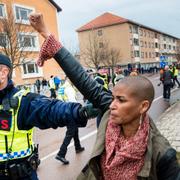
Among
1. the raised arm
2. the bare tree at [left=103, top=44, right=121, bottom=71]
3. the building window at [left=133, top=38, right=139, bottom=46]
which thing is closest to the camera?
the raised arm

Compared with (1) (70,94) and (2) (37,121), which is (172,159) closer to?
(2) (37,121)

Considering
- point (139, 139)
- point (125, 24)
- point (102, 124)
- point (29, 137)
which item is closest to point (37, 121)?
point (29, 137)

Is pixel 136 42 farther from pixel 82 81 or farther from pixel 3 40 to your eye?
Answer: pixel 82 81

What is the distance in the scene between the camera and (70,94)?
7.00m

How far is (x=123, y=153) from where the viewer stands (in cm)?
179

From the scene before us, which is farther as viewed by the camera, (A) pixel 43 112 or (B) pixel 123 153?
(A) pixel 43 112

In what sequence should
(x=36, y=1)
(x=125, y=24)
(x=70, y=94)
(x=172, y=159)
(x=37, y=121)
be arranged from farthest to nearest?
(x=125, y=24)
(x=36, y=1)
(x=70, y=94)
(x=37, y=121)
(x=172, y=159)

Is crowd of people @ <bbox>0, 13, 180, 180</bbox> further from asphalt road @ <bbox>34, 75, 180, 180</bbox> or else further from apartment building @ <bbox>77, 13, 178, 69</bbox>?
apartment building @ <bbox>77, 13, 178, 69</bbox>

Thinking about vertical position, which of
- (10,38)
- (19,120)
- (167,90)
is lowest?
(167,90)

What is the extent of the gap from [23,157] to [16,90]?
493 mm

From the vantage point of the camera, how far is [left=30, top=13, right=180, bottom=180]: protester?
5.84 ft

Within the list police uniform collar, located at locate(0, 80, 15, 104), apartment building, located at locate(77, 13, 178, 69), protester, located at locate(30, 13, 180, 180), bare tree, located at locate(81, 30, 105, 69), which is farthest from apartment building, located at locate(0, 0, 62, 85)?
protester, located at locate(30, 13, 180, 180)

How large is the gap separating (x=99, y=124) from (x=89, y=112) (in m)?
0.15

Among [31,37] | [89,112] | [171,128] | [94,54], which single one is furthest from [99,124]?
[94,54]
